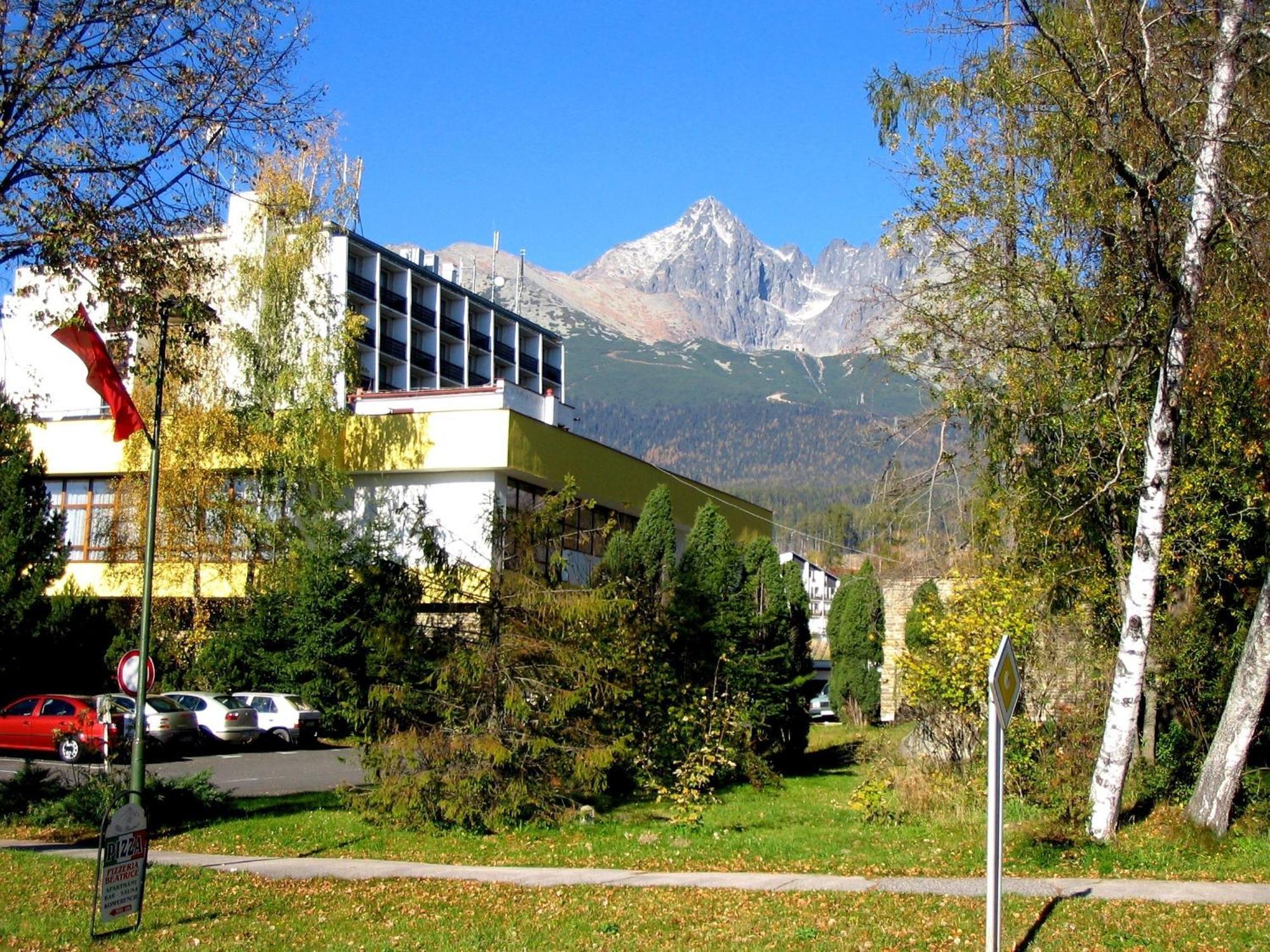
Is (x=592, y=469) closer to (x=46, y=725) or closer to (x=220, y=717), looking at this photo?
(x=220, y=717)

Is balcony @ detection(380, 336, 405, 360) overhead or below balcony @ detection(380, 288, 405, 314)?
below

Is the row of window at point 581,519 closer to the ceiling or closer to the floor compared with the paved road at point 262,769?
closer to the ceiling

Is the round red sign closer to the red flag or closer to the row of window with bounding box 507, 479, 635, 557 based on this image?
the red flag

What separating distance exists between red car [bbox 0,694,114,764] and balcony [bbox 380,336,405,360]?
50.6 metres

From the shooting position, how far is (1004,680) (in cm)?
876

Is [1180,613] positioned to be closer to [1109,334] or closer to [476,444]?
[1109,334]

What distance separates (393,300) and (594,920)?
234ft

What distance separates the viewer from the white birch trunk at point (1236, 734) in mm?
14758

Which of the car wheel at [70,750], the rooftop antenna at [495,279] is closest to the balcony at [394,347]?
the rooftop antenna at [495,279]

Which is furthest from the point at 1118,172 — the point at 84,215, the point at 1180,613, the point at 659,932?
the point at 84,215

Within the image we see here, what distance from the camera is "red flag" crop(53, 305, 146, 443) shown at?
49.9ft

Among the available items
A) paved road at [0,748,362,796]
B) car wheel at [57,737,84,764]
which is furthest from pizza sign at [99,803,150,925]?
car wheel at [57,737,84,764]

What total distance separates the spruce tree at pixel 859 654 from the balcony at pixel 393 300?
3770 centimetres

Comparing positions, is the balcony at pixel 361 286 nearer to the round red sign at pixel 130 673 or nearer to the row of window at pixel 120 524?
the row of window at pixel 120 524
